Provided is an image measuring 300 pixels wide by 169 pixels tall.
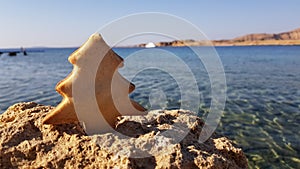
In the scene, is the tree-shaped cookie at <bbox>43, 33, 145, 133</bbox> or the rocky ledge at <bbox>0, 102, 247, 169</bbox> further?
the tree-shaped cookie at <bbox>43, 33, 145, 133</bbox>

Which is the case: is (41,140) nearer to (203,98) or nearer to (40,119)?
(40,119)

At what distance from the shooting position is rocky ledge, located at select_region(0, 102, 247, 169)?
2.48 meters

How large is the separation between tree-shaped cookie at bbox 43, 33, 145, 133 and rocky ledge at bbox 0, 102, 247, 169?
7.7 inches

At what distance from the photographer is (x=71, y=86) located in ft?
9.13

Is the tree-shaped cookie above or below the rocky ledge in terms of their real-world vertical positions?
above

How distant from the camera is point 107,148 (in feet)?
8.43

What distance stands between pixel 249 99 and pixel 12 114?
9.83 metres

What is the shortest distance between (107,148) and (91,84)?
0.68 metres

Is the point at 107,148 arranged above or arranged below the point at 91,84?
below

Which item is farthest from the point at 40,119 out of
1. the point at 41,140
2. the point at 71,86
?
the point at 71,86

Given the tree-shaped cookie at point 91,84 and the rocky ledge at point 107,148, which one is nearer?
the rocky ledge at point 107,148

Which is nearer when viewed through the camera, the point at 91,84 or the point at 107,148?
the point at 107,148

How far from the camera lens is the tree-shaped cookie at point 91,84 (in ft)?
9.13

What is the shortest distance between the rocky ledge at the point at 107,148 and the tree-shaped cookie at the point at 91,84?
195 mm
